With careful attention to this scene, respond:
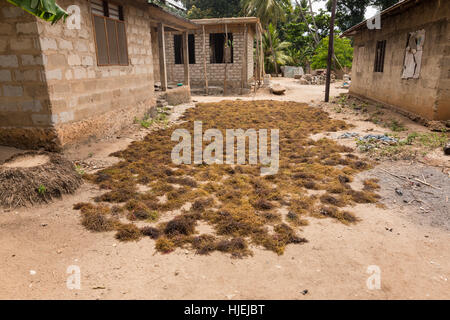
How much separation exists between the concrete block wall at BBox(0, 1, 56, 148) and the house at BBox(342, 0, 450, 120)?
9.20 metres

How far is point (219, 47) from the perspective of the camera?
18297mm

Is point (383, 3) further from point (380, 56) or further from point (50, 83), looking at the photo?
point (50, 83)

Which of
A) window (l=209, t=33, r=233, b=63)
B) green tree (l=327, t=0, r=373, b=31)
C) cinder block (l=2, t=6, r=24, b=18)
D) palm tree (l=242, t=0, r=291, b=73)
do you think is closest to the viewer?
cinder block (l=2, t=6, r=24, b=18)

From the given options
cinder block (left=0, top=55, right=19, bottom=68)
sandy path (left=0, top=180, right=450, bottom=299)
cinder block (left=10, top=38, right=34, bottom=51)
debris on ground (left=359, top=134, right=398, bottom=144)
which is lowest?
sandy path (left=0, top=180, right=450, bottom=299)

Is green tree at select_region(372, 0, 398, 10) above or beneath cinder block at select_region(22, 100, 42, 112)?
above

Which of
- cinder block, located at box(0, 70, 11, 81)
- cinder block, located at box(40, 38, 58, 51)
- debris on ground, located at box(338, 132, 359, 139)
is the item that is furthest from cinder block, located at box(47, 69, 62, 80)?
debris on ground, located at box(338, 132, 359, 139)

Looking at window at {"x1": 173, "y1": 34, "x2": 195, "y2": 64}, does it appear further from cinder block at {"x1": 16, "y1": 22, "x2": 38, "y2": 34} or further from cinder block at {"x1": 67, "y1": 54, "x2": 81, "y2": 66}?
cinder block at {"x1": 16, "y1": 22, "x2": 38, "y2": 34}

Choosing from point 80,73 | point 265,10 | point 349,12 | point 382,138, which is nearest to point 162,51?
point 80,73

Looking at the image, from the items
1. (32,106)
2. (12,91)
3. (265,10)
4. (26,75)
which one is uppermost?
(265,10)

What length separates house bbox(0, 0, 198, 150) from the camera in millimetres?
5445

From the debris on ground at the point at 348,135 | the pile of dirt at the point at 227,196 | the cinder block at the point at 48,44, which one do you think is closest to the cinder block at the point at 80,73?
the cinder block at the point at 48,44

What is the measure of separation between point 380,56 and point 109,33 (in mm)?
10115

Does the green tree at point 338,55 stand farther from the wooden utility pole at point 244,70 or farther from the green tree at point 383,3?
the wooden utility pole at point 244,70

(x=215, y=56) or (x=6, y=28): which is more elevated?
(x=215, y=56)
